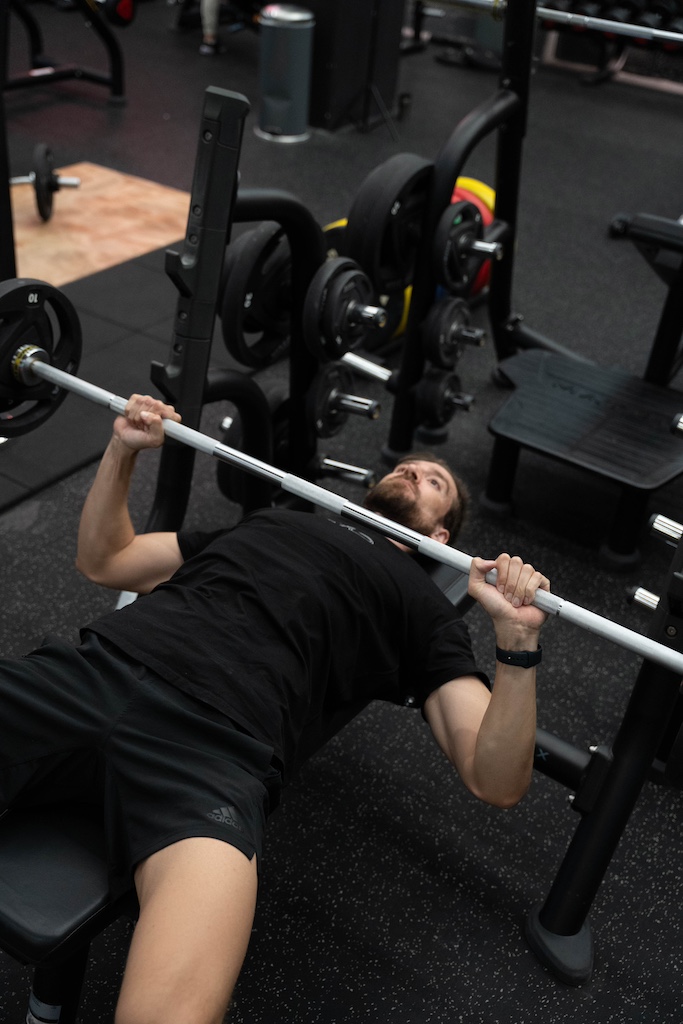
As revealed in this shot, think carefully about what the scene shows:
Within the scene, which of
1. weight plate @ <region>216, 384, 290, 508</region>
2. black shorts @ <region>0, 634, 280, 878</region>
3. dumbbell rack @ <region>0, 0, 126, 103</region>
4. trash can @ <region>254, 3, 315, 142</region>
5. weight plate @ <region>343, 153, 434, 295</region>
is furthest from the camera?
dumbbell rack @ <region>0, 0, 126, 103</region>

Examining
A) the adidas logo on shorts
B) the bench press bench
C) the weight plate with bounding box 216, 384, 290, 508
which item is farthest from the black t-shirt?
the weight plate with bounding box 216, 384, 290, 508

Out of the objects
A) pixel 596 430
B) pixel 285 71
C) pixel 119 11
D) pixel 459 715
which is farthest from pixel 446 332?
pixel 119 11

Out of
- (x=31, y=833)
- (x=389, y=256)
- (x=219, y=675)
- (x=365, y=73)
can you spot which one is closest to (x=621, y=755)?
(x=219, y=675)

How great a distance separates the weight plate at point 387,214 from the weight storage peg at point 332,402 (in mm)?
299

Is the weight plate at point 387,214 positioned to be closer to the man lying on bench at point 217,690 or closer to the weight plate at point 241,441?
the weight plate at point 241,441

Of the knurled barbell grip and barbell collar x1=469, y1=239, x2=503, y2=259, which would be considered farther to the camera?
barbell collar x1=469, y1=239, x2=503, y2=259

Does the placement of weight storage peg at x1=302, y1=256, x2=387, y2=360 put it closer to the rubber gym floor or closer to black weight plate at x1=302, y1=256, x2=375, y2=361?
black weight plate at x1=302, y1=256, x2=375, y2=361

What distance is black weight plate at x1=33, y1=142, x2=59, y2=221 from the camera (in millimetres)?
3791

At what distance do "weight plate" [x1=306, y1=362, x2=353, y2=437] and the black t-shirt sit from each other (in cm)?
64

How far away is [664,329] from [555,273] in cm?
147

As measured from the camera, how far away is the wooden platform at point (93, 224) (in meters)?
3.75

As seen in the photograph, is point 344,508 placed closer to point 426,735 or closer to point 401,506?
point 401,506

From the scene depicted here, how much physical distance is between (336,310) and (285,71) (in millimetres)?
3327

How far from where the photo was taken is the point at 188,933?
115 cm
